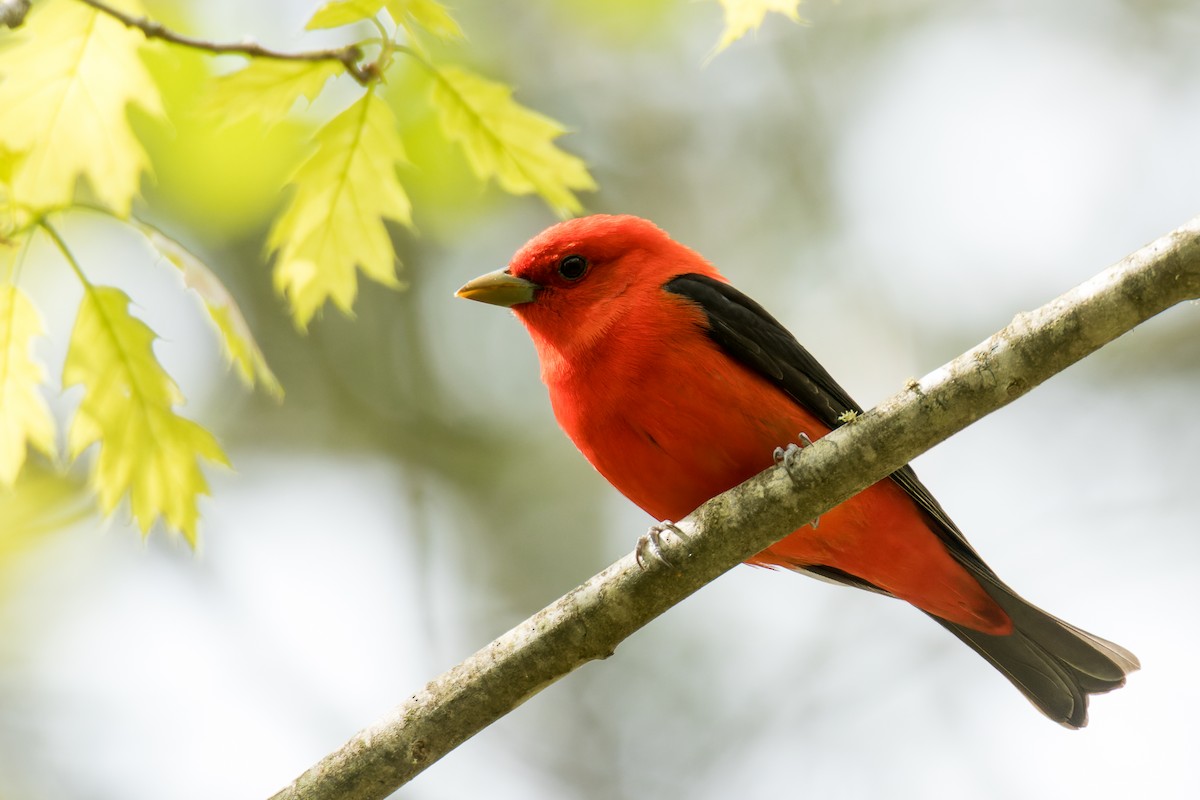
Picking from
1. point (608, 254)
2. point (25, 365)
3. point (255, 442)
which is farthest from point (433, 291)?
point (25, 365)

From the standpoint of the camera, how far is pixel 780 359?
4.16m

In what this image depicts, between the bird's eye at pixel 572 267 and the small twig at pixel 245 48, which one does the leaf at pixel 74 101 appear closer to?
the small twig at pixel 245 48

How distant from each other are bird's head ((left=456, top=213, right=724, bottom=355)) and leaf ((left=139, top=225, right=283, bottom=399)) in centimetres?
125

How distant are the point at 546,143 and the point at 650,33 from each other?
4.10m

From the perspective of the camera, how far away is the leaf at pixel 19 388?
10.4 feet

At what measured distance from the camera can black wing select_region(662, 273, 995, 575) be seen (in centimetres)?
411

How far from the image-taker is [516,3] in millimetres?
8570

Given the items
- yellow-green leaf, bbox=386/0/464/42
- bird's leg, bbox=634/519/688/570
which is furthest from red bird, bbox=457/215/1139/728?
yellow-green leaf, bbox=386/0/464/42

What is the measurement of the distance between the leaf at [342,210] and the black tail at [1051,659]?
261cm

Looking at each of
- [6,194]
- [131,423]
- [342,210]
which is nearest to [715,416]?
[342,210]

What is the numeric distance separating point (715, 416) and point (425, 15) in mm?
1526

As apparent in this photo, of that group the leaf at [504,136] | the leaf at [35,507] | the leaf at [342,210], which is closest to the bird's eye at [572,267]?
the leaf at [504,136]

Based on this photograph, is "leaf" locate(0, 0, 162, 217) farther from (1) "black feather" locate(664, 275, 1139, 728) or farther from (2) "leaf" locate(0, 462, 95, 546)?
(2) "leaf" locate(0, 462, 95, 546)

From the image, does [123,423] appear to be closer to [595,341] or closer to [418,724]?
[418,724]
